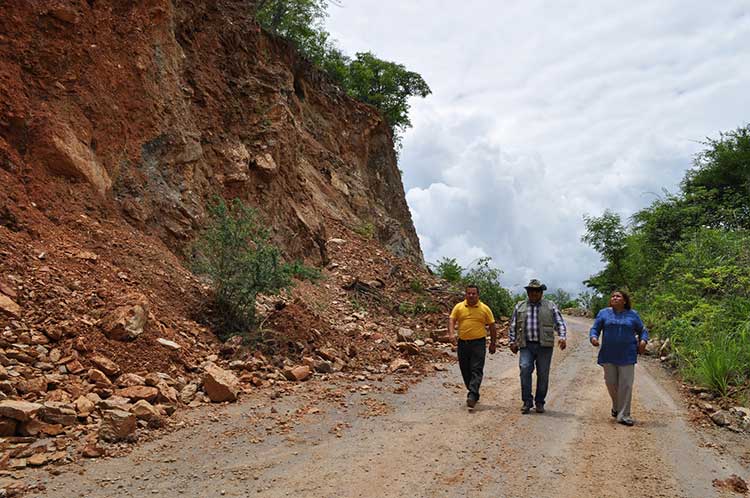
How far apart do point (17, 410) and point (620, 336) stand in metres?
6.27

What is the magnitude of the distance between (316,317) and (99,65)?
6381mm

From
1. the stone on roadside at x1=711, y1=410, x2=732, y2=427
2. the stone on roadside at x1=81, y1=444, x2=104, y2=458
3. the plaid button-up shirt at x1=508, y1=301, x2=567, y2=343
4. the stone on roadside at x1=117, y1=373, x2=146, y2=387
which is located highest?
the plaid button-up shirt at x1=508, y1=301, x2=567, y2=343

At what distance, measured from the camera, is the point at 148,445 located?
181 inches

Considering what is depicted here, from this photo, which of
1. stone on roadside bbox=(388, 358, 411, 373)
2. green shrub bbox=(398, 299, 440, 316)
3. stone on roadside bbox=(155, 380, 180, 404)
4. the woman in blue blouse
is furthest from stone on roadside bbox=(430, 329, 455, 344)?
stone on roadside bbox=(155, 380, 180, 404)

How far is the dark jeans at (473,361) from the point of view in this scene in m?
6.59

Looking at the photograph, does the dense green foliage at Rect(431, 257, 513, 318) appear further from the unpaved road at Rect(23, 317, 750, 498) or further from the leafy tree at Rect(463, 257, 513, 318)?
A: the unpaved road at Rect(23, 317, 750, 498)

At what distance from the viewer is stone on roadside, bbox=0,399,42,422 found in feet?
14.1

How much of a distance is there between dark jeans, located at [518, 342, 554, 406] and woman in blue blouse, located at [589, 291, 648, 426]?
62cm

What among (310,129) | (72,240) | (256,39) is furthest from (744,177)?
(72,240)

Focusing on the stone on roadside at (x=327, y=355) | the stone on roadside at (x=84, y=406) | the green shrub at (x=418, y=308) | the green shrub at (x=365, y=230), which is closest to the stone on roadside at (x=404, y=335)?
the green shrub at (x=418, y=308)

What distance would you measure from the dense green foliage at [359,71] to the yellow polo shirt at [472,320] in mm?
18787

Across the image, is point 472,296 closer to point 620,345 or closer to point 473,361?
point 473,361

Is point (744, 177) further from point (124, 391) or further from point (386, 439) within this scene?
point (124, 391)

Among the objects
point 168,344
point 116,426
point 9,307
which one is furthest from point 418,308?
point 116,426
